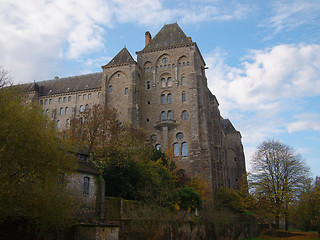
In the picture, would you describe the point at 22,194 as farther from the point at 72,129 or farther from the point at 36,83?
the point at 36,83

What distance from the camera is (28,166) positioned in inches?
526

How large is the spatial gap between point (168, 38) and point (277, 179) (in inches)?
1119

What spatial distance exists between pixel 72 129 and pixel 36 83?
100 feet

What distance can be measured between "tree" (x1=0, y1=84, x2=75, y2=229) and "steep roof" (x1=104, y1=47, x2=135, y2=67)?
110 ft

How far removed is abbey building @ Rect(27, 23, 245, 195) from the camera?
43281 mm

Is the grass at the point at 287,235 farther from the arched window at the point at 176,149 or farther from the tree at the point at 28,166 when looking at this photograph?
the tree at the point at 28,166

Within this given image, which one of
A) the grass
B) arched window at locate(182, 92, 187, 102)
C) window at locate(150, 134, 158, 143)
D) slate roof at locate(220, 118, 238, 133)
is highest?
slate roof at locate(220, 118, 238, 133)

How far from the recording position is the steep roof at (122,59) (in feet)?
157

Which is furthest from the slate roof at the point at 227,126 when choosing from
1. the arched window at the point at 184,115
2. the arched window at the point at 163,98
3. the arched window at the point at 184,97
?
the arched window at the point at 163,98

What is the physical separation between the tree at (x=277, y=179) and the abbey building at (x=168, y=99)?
7875 mm

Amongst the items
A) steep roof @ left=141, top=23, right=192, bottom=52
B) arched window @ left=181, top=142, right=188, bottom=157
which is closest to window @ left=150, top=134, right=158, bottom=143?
arched window @ left=181, top=142, right=188, bottom=157

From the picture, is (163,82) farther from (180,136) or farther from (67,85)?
(67,85)

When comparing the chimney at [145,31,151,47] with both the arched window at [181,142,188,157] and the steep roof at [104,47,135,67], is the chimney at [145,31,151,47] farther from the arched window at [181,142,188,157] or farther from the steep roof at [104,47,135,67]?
the arched window at [181,142,188,157]

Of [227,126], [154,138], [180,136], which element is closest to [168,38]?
[180,136]
